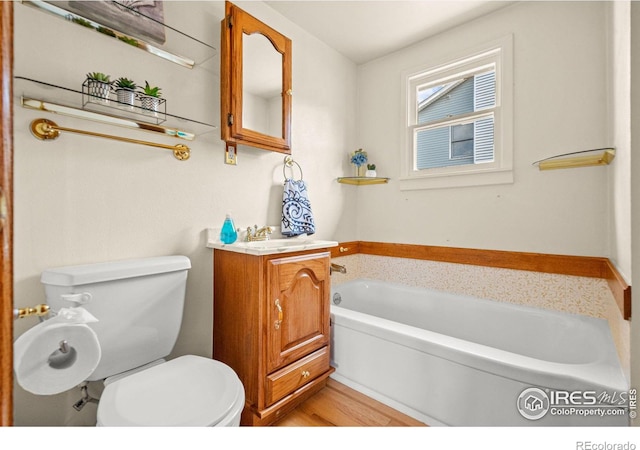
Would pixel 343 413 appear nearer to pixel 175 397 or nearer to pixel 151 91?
pixel 175 397

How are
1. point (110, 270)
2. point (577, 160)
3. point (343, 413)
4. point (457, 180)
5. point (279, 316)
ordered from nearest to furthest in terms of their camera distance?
point (110, 270) → point (279, 316) → point (343, 413) → point (577, 160) → point (457, 180)

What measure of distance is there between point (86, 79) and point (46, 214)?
A: 0.60 metres

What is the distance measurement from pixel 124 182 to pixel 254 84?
94 cm

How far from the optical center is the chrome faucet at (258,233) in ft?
5.82

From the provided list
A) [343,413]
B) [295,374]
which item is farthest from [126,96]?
[343,413]

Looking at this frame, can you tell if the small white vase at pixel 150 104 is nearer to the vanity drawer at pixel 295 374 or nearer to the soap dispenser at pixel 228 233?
the soap dispenser at pixel 228 233

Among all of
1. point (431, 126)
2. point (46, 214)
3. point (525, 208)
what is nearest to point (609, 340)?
point (525, 208)

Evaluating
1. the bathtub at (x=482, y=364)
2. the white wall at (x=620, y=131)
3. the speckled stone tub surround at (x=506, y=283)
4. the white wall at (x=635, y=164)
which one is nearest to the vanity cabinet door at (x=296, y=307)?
the bathtub at (x=482, y=364)

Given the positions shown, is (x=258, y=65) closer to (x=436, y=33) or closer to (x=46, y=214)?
(x=46, y=214)

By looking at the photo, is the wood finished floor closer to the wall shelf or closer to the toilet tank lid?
the toilet tank lid

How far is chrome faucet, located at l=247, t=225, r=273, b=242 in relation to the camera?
177cm

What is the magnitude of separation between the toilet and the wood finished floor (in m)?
0.65

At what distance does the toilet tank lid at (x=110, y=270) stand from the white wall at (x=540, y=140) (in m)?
1.88

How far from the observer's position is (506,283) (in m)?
1.98
